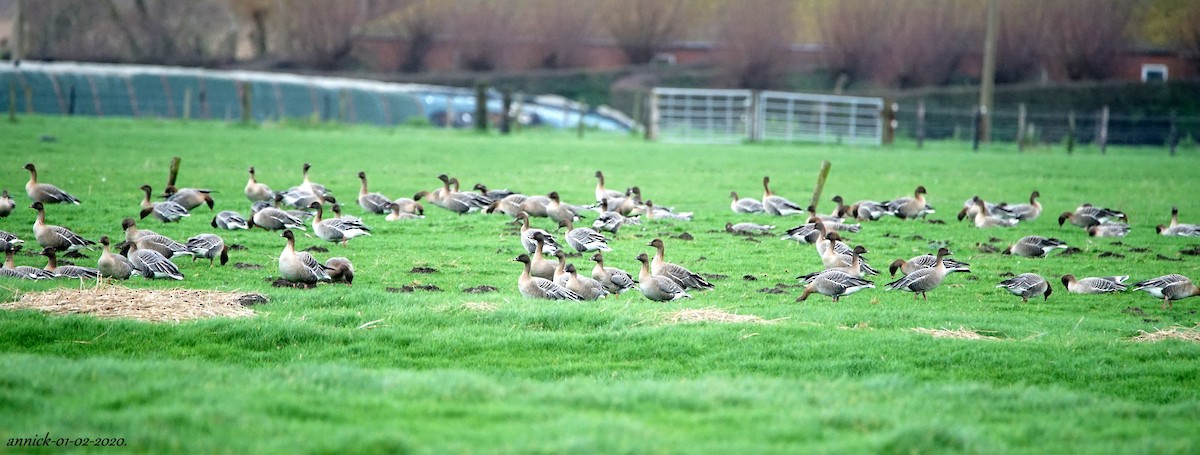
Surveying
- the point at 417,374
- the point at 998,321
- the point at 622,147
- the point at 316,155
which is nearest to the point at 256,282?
the point at 417,374

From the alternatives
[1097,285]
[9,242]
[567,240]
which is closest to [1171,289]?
[1097,285]

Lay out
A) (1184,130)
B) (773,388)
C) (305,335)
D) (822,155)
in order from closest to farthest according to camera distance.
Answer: (773,388), (305,335), (822,155), (1184,130)

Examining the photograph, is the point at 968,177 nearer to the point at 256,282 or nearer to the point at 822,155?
the point at 822,155

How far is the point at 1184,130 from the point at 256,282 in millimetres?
57409

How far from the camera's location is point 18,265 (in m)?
14.0

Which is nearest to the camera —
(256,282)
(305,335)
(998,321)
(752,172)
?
(305,335)

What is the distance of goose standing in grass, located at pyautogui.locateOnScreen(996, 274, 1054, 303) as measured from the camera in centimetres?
1402

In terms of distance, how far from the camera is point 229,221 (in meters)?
17.9

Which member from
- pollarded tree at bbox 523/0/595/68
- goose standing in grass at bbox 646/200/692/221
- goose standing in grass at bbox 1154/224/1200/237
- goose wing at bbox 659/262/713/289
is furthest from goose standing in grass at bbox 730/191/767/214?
pollarded tree at bbox 523/0/595/68

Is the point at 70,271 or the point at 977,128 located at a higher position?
the point at 977,128

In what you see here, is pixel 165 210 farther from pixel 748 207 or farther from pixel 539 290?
pixel 748 207

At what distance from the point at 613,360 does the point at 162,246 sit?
677cm

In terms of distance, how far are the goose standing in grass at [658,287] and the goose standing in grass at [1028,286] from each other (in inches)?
156

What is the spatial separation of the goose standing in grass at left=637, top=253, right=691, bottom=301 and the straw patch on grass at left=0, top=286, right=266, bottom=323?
163 inches
